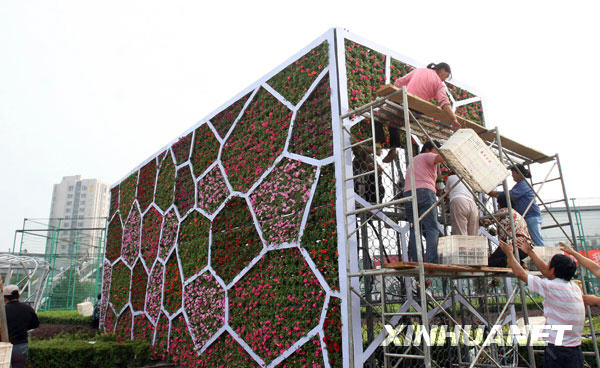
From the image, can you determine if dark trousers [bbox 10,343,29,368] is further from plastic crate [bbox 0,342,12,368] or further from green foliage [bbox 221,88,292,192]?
green foliage [bbox 221,88,292,192]

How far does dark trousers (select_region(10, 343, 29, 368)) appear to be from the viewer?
5.29m

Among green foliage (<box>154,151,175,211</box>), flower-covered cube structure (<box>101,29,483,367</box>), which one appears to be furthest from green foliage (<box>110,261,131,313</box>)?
green foliage (<box>154,151,175,211</box>)

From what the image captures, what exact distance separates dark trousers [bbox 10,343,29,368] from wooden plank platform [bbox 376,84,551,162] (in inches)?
215

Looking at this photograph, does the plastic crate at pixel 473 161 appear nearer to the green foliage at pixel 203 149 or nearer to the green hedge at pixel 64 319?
the green foliage at pixel 203 149

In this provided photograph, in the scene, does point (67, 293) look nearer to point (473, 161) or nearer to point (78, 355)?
point (78, 355)

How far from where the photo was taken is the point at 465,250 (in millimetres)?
4168

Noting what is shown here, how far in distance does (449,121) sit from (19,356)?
6207 mm

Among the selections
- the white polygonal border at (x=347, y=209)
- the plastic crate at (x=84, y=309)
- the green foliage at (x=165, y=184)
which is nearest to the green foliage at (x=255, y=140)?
the white polygonal border at (x=347, y=209)

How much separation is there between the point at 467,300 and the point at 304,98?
3704 mm

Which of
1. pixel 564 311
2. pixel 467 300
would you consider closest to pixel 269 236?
pixel 467 300

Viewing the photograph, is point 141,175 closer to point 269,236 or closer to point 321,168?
point 269,236

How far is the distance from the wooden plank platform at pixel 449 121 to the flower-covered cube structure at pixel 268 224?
0.72 m

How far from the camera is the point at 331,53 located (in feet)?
18.0

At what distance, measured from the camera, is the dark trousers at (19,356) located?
5289 millimetres
